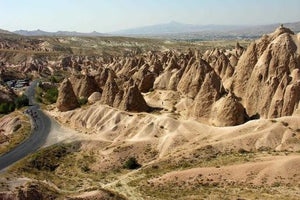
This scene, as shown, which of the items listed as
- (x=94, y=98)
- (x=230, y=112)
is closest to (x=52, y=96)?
(x=94, y=98)

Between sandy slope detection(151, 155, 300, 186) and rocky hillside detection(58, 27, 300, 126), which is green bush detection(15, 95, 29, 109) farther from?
sandy slope detection(151, 155, 300, 186)

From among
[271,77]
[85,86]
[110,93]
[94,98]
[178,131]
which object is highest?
[271,77]

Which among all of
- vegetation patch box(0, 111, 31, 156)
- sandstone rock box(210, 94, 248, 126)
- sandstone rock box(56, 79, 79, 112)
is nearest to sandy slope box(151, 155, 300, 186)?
sandstone rock box(210, 94, 248, 126)

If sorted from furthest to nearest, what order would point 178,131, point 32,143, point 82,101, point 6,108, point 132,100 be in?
point 6,108, point 82,101, point 132,100, point 32,143, point 178,131

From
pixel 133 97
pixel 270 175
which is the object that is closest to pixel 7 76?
pixel 133 97

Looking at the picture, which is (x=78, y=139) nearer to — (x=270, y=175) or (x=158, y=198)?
(x=158, y=198)

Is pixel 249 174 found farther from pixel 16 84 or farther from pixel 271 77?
pixel 16 84

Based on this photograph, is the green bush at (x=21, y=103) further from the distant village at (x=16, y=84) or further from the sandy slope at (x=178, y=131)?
the distant village at (x=16, y=84)

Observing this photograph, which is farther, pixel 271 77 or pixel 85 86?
pixel 85 86

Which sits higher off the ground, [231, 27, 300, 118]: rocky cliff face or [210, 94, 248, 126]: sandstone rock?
[231, 27, 300, 118]: rocky cliff face

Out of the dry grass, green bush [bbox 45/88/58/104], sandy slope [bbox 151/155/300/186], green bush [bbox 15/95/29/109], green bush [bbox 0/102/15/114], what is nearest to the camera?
sandy slope [bbox 151/155/300/186]

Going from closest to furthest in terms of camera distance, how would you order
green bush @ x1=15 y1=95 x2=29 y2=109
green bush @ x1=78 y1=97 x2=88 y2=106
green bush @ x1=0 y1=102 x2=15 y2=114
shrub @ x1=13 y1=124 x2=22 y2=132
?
shrub @ x1=13 y1=124 x2=22 y2=132 < green bush @ x1=78 y1=97 x2=88 y2=106 < green bush @ x1=0 y1=102 x2=15 y2=114 < green bush @ x1=15 y1=95 x2=29 y2=109
